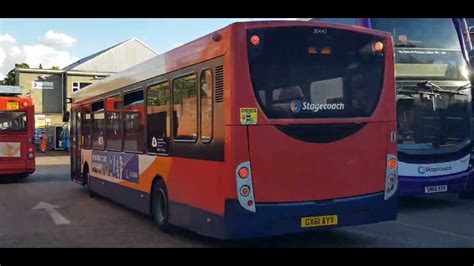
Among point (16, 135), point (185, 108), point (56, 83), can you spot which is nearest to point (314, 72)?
point (185, 108)

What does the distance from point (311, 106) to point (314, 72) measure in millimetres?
428

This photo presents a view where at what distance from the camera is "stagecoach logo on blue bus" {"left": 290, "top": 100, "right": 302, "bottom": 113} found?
6699 mm

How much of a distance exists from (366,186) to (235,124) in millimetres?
2009

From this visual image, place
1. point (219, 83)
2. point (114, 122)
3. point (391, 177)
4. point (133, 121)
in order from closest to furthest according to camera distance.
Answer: point (219, 83) < point (391, 177) < point (133, 121) < point (114, 122)

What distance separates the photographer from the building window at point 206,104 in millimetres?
6902

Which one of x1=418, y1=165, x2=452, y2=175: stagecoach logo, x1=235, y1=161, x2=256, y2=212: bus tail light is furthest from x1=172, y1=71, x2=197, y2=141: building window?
x1=418, y1=165, x2=452, y2=175: stagecoach logo

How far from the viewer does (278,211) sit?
6562 mm

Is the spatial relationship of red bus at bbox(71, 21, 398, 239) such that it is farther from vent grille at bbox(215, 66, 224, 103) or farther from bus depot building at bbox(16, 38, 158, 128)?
bus depot building at bbox(16, 38, 158, 128)

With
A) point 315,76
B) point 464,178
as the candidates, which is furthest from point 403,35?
point 315,76

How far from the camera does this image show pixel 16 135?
1764 cm

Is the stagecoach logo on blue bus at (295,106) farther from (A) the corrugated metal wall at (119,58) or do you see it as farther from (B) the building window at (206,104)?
(A) the corrugated metal wall at (119,58)

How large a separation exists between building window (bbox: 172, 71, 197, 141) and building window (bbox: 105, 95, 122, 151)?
301 centimetres

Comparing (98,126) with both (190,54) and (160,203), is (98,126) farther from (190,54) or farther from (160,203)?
(190,54)
